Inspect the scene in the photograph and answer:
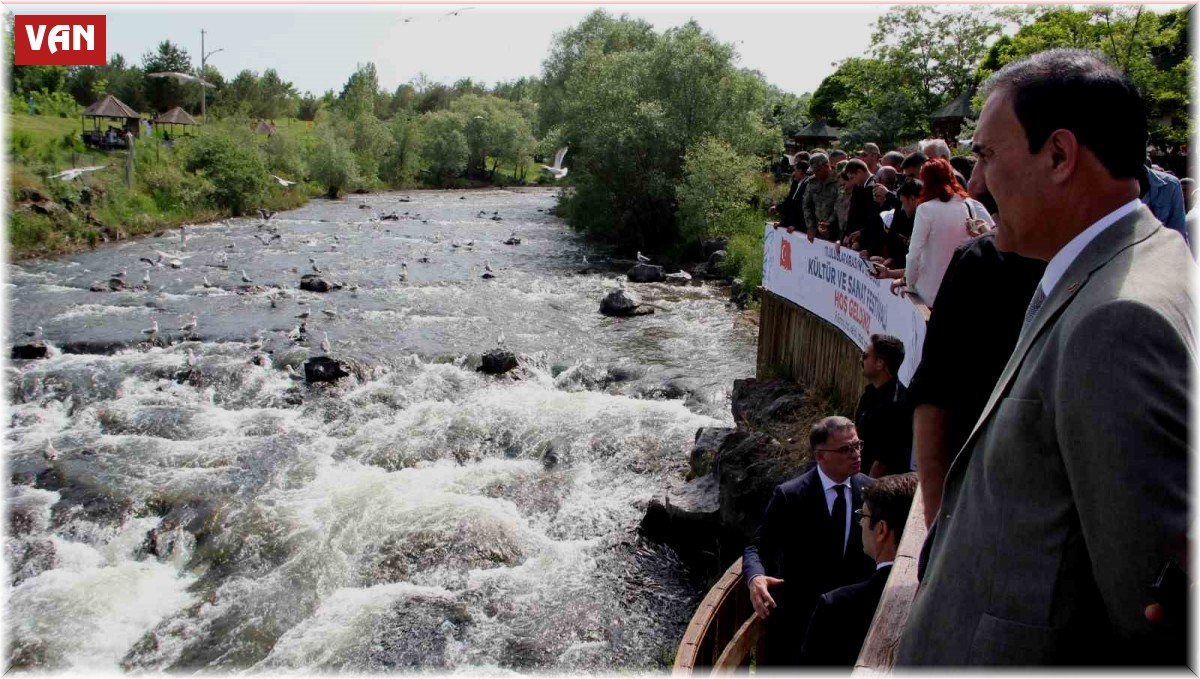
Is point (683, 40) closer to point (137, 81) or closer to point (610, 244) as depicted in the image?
point (610, 244)

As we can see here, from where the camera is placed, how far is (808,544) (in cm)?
462

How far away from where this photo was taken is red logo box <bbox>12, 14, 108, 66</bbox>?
12.7 metres

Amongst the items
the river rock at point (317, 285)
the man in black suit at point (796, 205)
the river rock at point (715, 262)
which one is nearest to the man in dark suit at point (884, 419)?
the man in black suit at point (796, 205)

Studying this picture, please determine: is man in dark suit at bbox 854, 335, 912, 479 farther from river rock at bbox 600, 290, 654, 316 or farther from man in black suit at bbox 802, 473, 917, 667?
river rock at bbox 600, 290, 654, 316

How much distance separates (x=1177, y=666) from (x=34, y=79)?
238 feet

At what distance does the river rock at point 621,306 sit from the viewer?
72.6 feet

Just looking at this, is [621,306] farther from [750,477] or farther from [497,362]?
[750,477]

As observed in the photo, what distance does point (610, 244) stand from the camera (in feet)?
120

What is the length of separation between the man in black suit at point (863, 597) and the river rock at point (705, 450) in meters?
7.59

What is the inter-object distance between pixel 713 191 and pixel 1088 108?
30231 millimetres

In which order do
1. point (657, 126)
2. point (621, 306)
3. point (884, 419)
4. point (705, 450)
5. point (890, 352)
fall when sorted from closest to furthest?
point (884, 419) → point (890, 352) → point (705, 450) → point (621, 306) → point (657, 126)

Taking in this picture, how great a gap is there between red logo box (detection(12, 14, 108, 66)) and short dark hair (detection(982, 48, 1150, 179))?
44.7 ft

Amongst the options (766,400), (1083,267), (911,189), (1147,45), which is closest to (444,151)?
(1147,45)

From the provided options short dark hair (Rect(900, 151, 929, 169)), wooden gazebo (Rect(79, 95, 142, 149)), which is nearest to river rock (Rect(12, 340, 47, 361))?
short dark hair (Rect(900, 151, 929, 169))
